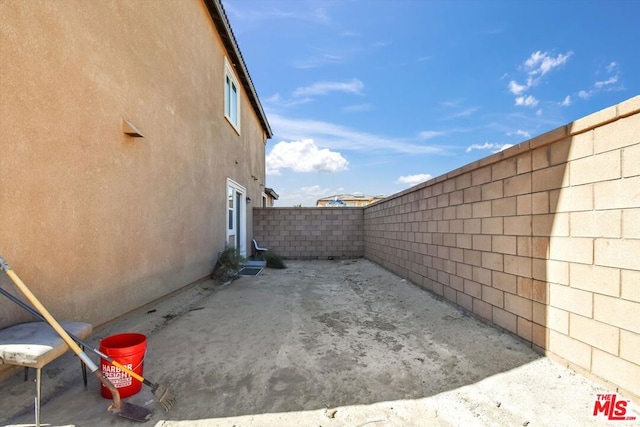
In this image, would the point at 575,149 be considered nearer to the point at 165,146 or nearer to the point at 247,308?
the point at 247,308

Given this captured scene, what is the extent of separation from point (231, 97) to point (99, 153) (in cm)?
587

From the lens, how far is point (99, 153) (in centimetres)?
308

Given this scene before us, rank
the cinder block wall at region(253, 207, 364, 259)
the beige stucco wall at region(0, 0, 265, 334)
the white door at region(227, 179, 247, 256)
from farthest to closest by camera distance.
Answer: the cinder block wall at region(253, 207, 364, 259) < the white door at region(227, 179, 247, 256) < the beige stucco wall at region(0, 0, 265, 334)

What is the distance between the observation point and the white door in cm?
799

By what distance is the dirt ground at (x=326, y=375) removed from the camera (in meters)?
1.93

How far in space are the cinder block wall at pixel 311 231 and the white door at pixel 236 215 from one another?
62.4 inches

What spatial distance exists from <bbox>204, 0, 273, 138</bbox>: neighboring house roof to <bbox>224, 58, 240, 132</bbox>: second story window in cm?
34

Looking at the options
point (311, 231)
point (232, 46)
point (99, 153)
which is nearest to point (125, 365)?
point (99, 153)

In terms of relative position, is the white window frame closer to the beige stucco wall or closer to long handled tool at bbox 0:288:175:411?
the beige stucco wall

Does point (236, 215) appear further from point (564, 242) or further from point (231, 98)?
point (564, 242)

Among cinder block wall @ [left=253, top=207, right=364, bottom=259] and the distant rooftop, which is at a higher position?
the distant rooftop

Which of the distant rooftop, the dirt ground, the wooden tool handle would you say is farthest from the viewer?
the distant rooftop

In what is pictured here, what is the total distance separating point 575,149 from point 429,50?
751 centimetres

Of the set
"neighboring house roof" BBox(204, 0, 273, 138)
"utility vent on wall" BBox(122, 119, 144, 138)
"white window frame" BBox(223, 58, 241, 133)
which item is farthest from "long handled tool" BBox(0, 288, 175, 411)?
"neighboring house roof" BBox(204, 0, 273, 138)
